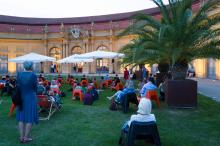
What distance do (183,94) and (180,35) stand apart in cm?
209

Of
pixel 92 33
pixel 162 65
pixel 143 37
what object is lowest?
pixel 162 65

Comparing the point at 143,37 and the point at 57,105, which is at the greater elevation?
the point at 143,37

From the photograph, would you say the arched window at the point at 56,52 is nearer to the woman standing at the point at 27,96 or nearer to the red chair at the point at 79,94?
the red chair at the point at 79,94

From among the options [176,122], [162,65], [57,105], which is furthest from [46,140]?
[162,65]

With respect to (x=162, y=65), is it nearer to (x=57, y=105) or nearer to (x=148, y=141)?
(x=57, y=105)

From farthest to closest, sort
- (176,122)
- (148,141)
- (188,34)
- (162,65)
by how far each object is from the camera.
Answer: (162,65) → (188,34) → (176,122) → (148,141)

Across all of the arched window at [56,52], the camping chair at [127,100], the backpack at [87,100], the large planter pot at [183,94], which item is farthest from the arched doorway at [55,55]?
the camping chair at [127,100]

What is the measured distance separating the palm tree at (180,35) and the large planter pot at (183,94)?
0.56m

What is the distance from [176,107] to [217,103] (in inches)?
85.5

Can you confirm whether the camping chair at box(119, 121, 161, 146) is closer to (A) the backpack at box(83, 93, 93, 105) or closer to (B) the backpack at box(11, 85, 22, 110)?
(B) the backpack at box(11, 85, 22, 110)

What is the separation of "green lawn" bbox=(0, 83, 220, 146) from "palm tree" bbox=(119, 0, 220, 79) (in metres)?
1.96

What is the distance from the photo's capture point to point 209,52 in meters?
10.7

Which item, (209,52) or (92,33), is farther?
(92,33)

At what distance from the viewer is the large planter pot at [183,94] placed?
10555mm
